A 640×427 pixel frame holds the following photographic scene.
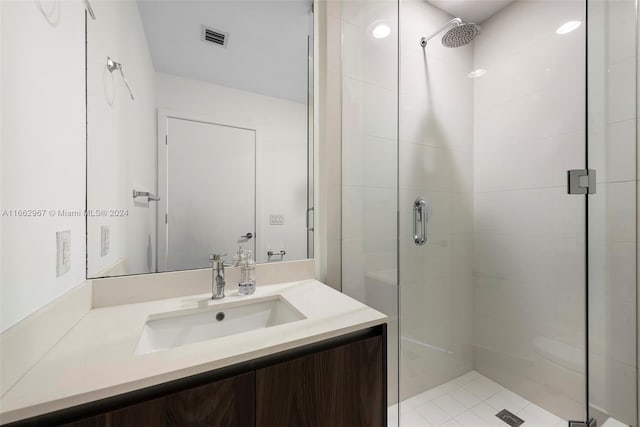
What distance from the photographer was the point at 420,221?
1424 millimetres

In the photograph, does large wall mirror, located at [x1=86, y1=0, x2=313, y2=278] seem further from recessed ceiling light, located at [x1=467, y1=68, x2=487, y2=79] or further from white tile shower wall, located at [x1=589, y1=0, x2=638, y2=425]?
white tile shower wall, located at [x1=589, y1=0, x2=638, y2=425]

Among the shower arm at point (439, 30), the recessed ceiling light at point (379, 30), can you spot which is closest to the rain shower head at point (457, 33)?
the shower arm at point (439, 30)

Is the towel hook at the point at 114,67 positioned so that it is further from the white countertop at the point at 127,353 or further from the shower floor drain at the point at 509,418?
the shower floor drain at the point at 509,418

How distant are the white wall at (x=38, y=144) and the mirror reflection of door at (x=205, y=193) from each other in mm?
274

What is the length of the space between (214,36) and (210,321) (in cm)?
118

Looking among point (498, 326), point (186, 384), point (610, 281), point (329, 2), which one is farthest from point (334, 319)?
point (329, 2)

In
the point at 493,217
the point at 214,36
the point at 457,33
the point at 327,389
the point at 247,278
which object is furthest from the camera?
the point at 493,217

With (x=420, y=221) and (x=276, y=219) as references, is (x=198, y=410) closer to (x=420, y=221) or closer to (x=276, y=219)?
(x=276, y=219)

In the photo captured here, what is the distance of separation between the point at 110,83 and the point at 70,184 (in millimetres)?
422

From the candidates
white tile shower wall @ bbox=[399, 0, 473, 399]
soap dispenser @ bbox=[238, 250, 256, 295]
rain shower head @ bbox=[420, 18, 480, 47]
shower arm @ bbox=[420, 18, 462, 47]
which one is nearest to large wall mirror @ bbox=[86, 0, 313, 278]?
soap dispenser @ bbox=[238, 250, 256, 295]

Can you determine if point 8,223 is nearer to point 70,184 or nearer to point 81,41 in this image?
point 70,184

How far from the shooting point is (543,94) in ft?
4.32

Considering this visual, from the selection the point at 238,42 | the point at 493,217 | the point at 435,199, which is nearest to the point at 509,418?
the point at 493,217

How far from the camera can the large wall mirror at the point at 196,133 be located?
3.03ft
